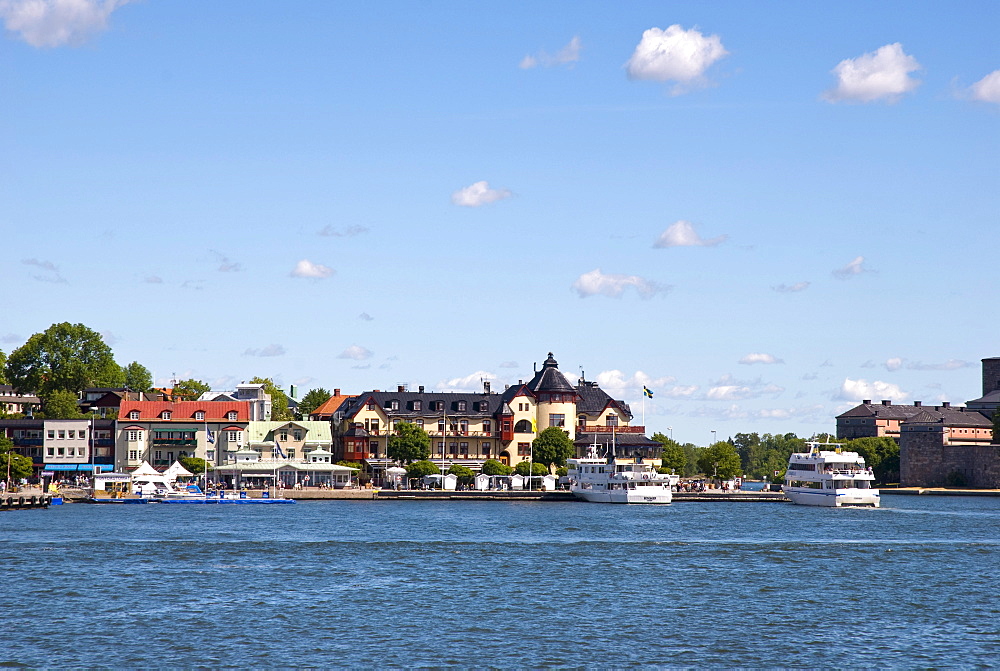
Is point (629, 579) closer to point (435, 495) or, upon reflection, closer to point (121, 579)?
point (121, 579)

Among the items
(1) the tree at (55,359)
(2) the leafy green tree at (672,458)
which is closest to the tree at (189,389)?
(1) the tree at (55,359)

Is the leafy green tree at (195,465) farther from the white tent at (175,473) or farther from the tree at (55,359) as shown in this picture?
the tree at (55,359)

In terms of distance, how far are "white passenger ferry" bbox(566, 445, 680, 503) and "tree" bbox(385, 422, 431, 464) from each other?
19564 millimetres

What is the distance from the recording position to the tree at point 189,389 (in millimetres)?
166625

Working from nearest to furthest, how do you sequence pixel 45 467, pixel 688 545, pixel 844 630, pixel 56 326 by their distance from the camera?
pixel 844 630 → pixel 688 545 → pixel 45 467 → pixel 56 326

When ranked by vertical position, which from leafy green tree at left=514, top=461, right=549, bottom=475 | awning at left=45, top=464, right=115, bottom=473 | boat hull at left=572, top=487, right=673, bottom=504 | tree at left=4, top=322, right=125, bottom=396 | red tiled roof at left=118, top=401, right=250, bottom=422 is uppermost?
tree at left=4, top=322, right=125, bottom=396

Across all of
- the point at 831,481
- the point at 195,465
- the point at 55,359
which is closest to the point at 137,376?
the point at 55,359

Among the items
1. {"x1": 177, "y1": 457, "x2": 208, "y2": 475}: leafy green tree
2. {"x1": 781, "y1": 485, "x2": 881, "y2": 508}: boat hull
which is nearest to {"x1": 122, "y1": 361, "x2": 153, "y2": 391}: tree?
{"x1": 177, "y1": 457, "x2": 208, "y2": 475}: leafy green tree

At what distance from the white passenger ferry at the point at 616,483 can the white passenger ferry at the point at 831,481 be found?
13.0m

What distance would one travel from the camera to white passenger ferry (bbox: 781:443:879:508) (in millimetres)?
120562

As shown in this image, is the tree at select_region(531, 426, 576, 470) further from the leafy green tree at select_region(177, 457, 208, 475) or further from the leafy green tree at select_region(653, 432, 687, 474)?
the leafy green tree at select_region(177, 457, 208, 475)

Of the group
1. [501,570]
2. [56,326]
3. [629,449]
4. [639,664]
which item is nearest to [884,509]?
[629,449]

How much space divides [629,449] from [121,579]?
9871 centimetres

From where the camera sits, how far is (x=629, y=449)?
489 feet
